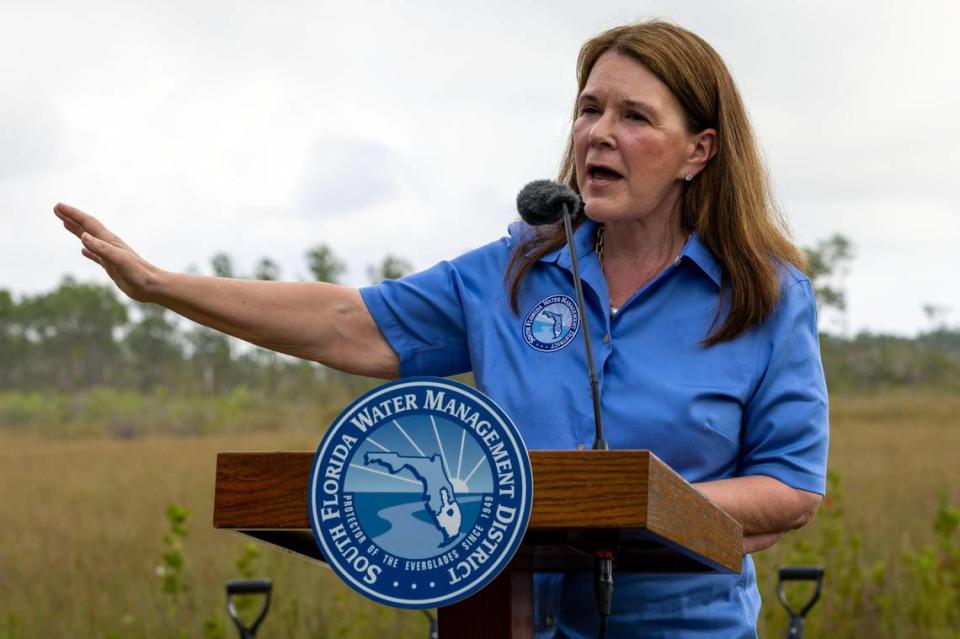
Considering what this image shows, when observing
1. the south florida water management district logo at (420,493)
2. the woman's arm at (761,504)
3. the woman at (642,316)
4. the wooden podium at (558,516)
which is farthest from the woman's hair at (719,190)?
the south florida water management district logo at (420,493)

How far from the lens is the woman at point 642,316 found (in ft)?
6.31

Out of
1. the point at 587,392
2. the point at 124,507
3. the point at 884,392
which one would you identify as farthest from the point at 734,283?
the point at 884,392

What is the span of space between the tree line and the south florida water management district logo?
21222 mm

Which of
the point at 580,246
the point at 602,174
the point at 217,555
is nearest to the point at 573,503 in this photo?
the point at 602,174

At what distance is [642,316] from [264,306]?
63 cm

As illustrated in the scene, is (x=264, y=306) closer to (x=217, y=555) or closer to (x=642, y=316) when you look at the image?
(x=642, y=316)

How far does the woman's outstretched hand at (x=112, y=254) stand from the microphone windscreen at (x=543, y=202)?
59cm

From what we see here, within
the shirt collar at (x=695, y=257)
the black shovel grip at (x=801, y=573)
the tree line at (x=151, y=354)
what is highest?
the tree line at (x=151, y=354)

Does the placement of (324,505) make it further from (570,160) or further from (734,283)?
(570,160)

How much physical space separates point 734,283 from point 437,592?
0.97 m

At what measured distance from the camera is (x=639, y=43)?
2111 millimetres

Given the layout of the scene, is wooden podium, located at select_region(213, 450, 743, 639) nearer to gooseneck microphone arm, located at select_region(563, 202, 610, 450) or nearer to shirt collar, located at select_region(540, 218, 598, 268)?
gooseneck microphone arm, located at select_region(563, 202, 610, 450)

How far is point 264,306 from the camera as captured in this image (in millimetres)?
2117

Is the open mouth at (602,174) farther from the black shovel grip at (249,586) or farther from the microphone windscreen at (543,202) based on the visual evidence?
the black shovel grip at (249,586)
